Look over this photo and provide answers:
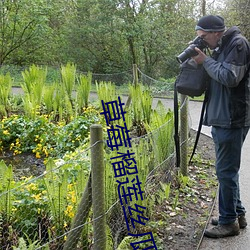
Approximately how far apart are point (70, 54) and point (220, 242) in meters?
14.4

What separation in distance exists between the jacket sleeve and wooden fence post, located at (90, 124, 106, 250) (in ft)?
3.53

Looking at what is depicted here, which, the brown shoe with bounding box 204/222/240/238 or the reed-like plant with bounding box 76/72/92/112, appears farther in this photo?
the reed-like plant with bounding box 76/72/92/112

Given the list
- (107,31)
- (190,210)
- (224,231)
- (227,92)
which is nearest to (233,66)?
(227,92)

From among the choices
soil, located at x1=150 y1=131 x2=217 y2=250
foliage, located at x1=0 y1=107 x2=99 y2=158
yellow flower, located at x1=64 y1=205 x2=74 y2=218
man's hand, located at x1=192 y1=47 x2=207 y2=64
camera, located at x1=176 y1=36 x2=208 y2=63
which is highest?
camera, located at x1=176 y1=36 x2=208 y2=63

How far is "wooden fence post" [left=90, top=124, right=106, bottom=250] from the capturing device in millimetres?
2354

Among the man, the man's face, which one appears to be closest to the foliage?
the man

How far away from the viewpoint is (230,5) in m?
14.8

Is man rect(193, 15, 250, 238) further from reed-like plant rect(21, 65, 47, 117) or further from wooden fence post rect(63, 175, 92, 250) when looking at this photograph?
reed-like plant rect(21, 65, 47, 117)

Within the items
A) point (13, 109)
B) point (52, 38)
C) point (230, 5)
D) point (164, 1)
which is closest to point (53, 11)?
point (52, 38)

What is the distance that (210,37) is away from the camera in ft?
9.95

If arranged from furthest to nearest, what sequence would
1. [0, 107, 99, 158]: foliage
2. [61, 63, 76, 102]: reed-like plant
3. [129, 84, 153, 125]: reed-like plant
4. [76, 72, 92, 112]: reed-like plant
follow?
[61, 63, 76, 102]: reed-like plant
[76, 72, 92, 112]: reed-like plant
[129, 84, 153, 125]: reed-like plant
[0, 107, 99, 158]: foliage

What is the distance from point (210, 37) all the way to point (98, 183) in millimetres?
1525

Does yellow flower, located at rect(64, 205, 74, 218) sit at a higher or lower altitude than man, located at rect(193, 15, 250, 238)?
lower

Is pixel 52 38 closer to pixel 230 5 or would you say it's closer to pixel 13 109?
pixel 230 5
